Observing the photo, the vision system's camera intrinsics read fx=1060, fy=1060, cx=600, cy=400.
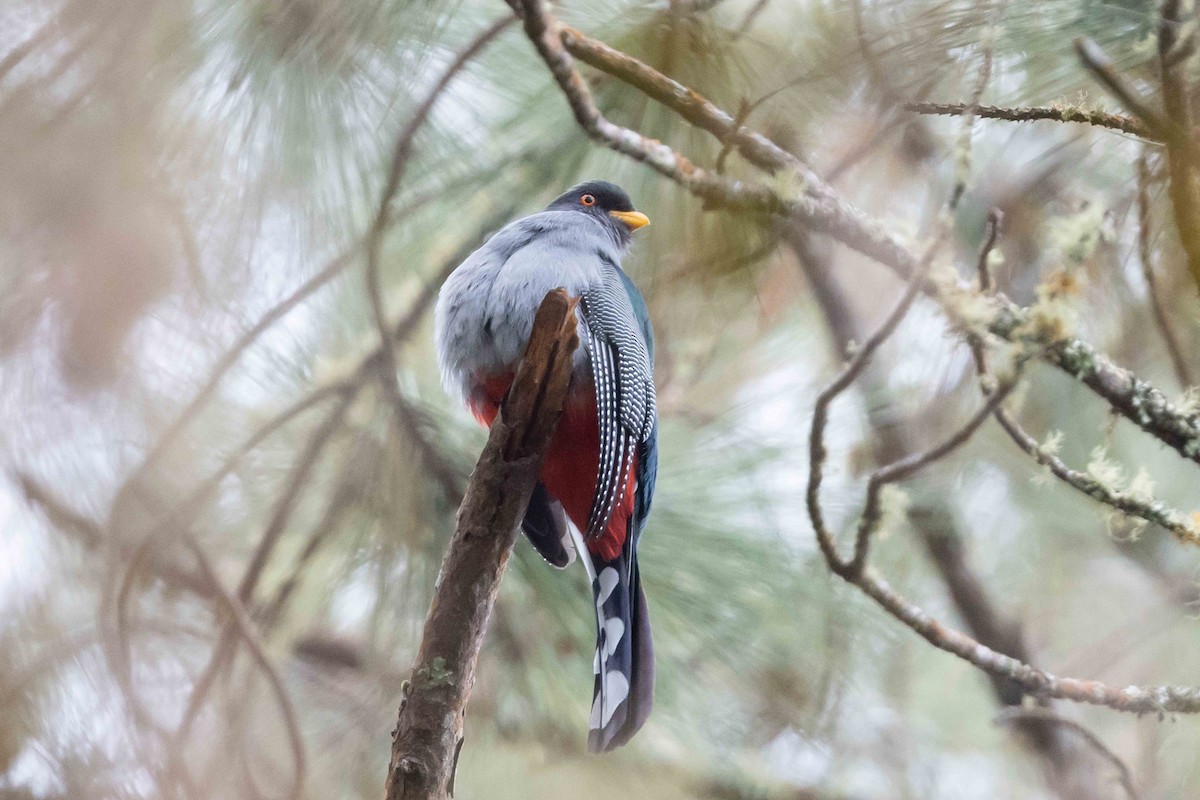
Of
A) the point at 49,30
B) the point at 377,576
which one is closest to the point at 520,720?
the point at 377,576

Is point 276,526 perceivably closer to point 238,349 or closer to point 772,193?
point 238,349

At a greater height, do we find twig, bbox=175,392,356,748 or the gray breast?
the gray breast

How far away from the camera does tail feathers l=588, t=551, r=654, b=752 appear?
2.13 metres

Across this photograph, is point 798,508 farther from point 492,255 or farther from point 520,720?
point 492,255

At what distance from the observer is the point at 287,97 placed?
221cm

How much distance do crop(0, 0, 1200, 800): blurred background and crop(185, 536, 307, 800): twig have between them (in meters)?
0.03

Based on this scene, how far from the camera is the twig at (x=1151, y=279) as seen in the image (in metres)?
1.96

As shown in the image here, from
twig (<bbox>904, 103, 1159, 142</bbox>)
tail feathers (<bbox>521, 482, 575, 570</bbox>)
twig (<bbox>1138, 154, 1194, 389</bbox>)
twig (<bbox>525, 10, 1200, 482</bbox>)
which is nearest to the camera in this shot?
twig (<bbox>904, 103, 1159, 142</bbox>)

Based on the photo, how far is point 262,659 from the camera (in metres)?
2.28

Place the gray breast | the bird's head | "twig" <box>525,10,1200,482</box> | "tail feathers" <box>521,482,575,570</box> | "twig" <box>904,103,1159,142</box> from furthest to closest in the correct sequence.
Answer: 1. the bird's head
2. "tail feathers" <box>521,482,575,570</box>
3. the gray breast
4. "twig" <box>525,10,1200,482</box>
5. "twig" <box>904,103,1159,142</box>

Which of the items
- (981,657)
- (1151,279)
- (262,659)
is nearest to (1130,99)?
(1151,279)

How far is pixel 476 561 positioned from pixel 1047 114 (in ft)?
4.05

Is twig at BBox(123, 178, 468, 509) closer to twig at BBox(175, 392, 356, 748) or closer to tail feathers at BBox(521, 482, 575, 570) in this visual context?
twig at BBox(175, 392, 356, 748)

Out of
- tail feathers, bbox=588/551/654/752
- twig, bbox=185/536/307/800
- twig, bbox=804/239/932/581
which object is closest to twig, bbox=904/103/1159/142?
twig, bbox=804/239/932/581
